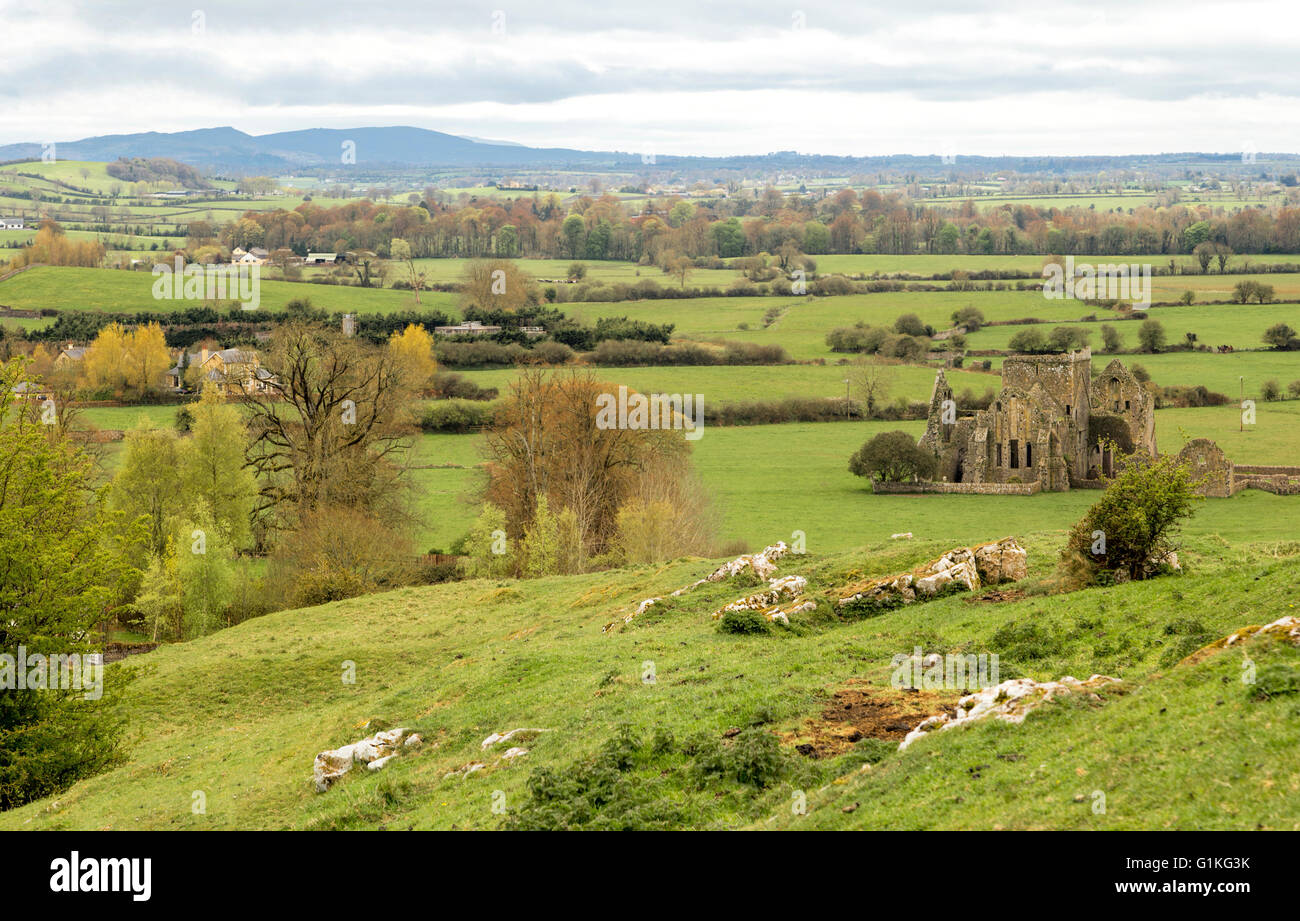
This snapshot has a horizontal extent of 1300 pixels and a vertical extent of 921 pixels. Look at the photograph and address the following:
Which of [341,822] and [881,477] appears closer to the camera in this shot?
[341,822]

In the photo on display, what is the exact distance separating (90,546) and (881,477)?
210 feet

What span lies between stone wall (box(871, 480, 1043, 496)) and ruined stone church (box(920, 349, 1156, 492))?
83 mm

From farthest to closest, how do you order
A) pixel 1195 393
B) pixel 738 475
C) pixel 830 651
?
pixel 1195 393, pixel 738 475, pixel 830 651

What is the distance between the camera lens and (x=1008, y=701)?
1566 cm

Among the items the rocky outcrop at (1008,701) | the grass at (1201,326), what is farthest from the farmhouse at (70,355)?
the rocky outcrop at (1008,701)

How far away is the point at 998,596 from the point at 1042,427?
195 ft

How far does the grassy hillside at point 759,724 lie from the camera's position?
41.3 feet

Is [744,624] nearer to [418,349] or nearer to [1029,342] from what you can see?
[418,349]

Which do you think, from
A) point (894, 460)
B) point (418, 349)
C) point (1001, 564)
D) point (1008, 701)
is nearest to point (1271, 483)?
point (894, 460)

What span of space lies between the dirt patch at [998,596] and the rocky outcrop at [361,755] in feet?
39.8

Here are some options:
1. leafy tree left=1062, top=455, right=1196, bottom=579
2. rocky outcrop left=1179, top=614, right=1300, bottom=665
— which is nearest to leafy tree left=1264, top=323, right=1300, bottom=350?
leafy tree left=1062, top=455, right=1196, bottom=579

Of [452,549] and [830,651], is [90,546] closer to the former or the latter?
[830,651]

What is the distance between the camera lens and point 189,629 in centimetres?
5234

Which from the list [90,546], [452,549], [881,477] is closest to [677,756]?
[90,546]
